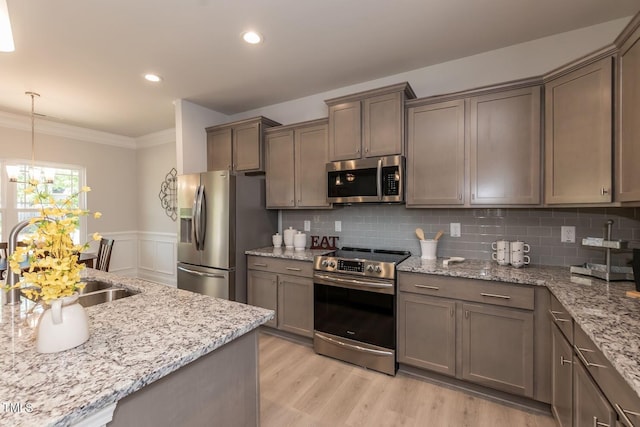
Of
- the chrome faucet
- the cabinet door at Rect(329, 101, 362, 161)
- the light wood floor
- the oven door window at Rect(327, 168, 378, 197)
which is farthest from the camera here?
the cabinet door at Rect(329, 101, 362, 161)

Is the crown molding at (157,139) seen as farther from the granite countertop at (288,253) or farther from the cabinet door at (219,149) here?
the granite countertop at (288,253)

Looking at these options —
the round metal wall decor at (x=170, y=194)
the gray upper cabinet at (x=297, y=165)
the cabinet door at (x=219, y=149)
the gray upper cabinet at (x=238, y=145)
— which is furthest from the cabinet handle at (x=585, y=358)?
the round metal wall decor at (x=170, y=194)

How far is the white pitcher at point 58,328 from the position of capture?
95 centimetres

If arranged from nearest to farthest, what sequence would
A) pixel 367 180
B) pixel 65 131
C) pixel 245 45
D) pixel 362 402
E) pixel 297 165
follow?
pixel 362 402
pixel 245 45
pixel 367 180
pixel 297 165
pixel 65 131

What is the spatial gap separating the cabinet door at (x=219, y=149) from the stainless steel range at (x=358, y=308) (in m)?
1.81

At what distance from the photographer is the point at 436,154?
8.07 ft

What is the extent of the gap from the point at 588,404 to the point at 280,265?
234 centimetres

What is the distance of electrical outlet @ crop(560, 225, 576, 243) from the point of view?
87.7 inches

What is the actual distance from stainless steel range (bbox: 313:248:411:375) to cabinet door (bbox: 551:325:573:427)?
1.01 meters

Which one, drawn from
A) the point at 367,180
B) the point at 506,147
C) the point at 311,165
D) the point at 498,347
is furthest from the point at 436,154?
the point at 498,347

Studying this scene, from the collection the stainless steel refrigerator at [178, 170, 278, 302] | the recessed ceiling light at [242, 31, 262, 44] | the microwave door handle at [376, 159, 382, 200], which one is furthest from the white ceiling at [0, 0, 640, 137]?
the stainless steel refrigerator at [178, 170, 278, 302]

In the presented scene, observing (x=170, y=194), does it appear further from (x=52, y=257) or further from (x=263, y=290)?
(x=52, y=257)

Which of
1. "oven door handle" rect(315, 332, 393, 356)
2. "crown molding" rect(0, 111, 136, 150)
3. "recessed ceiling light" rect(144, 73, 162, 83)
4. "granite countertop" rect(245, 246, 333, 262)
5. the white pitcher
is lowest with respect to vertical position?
"oven door handle" rect(315, 332, 393, 356)

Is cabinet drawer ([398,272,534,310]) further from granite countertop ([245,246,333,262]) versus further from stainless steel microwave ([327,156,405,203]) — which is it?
granite countertop ([245,246,333,262])
